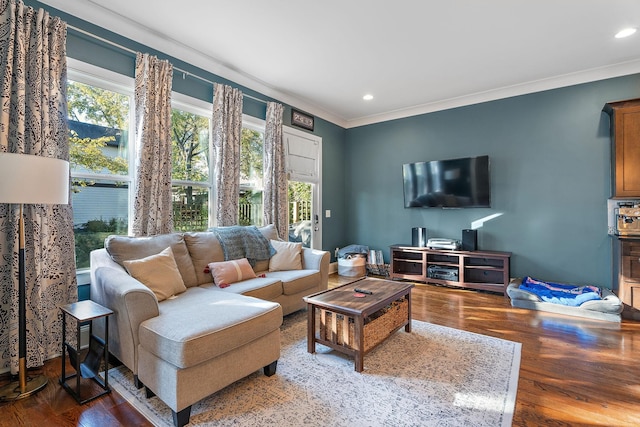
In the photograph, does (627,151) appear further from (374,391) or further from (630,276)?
(374,391)

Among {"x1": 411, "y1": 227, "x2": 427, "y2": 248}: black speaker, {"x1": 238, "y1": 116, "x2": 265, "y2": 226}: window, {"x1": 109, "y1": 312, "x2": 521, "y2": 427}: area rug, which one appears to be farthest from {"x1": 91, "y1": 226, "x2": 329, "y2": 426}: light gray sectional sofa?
{"x1": 411, "y1": 227, "x2": 427, "y2": 248}: black speaker

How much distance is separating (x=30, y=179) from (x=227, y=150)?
2030 mm

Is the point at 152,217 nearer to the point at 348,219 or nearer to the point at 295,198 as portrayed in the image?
the point at 295,198

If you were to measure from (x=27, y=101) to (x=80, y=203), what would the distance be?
2.70ft

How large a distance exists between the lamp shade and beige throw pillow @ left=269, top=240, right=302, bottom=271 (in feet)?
6.37

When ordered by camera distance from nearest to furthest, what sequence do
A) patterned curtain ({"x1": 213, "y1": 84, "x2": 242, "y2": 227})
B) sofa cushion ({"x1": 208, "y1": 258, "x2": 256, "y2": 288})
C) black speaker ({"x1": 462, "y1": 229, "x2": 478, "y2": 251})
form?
1. sofa cushion ({"x1": 208, "y1": 258, "x2": 256, "y2": 288})
2. patterned curtain ({"x1": 213, "y1": 84, "x2": 242, "y2": 227})
3. black speaker ({"x1": 462, "y1": 229, "x2": 478, "y2": 251})

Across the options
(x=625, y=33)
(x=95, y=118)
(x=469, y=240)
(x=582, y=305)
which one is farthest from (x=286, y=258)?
(x=625, y=33)

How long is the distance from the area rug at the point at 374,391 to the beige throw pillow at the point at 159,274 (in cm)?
57

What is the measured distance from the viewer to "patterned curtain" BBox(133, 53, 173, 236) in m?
2.80

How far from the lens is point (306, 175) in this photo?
16.1ft

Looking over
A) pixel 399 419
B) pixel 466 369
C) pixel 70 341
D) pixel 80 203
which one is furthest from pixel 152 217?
pixel 466 369

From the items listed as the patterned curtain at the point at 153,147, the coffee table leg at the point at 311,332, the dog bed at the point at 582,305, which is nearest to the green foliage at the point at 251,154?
the patterned curtain at the point at 153,147

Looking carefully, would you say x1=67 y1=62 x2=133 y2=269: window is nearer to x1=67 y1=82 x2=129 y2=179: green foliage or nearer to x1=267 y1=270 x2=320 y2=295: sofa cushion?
x1=67 y1=82 x2=129 y2=179: green foliage

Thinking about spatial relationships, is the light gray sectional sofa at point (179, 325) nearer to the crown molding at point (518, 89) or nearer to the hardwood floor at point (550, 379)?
the hardwood floor at point (550, 379)
